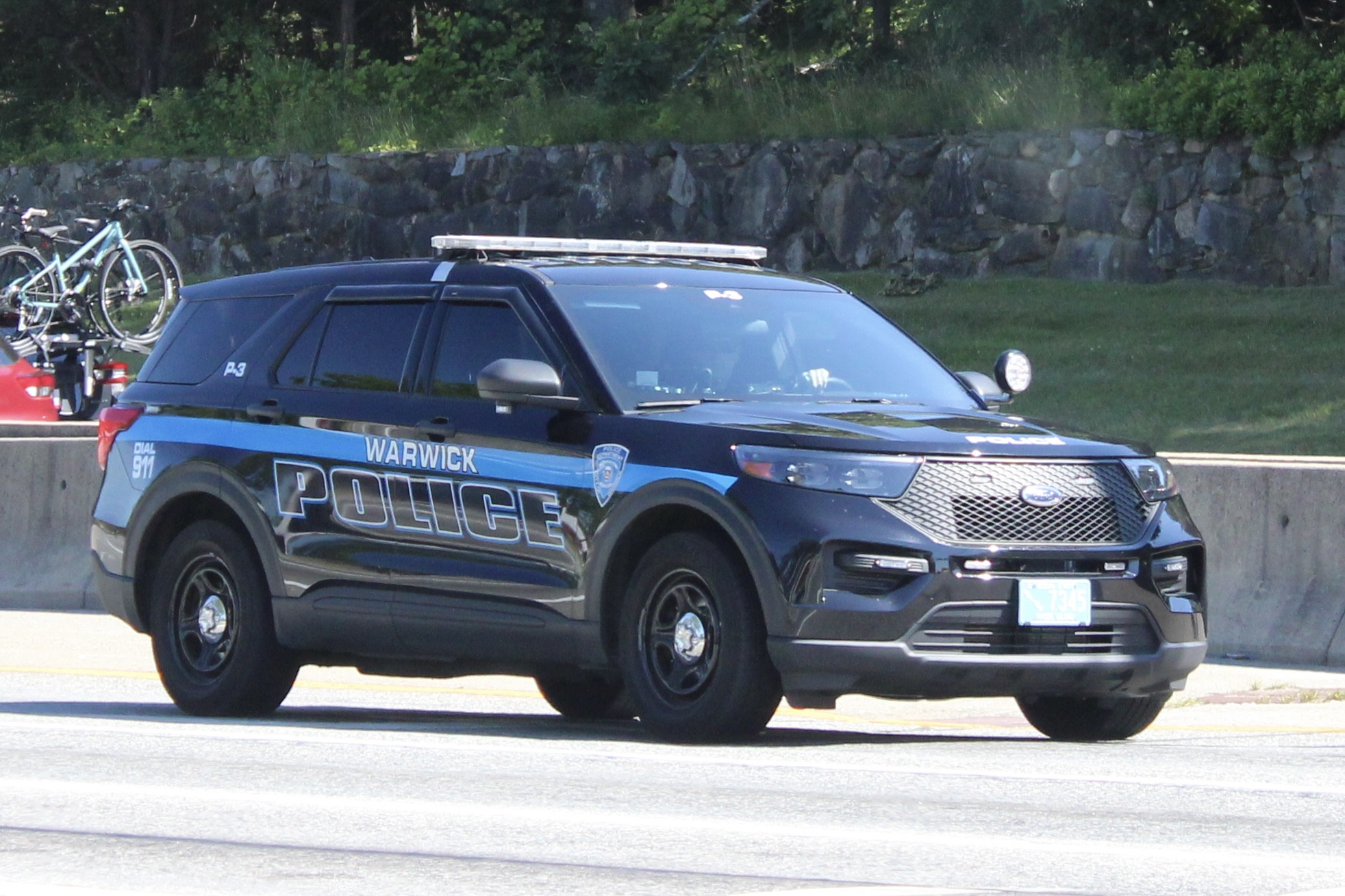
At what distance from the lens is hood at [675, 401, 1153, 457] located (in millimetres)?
8492

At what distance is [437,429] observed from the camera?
9414mm

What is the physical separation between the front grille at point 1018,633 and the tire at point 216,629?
3092 millimetres

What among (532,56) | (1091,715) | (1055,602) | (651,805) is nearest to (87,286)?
(532,56)

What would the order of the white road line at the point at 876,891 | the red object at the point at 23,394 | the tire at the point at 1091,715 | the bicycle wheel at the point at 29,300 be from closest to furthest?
the white road line at the point at 876,891 < the tire at the point at 1091,715 < the red object at the point at 23,394 < the bicycle wheel at the point at 29,300

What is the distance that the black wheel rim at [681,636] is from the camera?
864 cm

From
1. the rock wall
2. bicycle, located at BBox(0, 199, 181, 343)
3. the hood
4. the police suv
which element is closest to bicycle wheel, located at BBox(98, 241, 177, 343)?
bicycle, located at BBox(0, 199, 181, 343)

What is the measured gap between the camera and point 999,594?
27.7 ft

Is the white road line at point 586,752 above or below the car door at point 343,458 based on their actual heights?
below

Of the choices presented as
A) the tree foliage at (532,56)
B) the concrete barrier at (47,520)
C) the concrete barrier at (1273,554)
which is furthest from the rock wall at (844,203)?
the concrete barrier at (47,520)

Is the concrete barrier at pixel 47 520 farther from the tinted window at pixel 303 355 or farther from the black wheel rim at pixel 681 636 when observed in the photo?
the black wheel rim at pixel 681 636

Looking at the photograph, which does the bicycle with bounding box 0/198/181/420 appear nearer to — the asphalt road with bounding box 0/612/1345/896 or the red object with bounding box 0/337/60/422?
the red object with bounding box 0/337/60/422

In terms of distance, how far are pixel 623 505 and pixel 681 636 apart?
53 cm

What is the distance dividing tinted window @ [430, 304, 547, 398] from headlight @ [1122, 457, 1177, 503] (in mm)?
2333

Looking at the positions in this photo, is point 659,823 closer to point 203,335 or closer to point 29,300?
point 203,335
